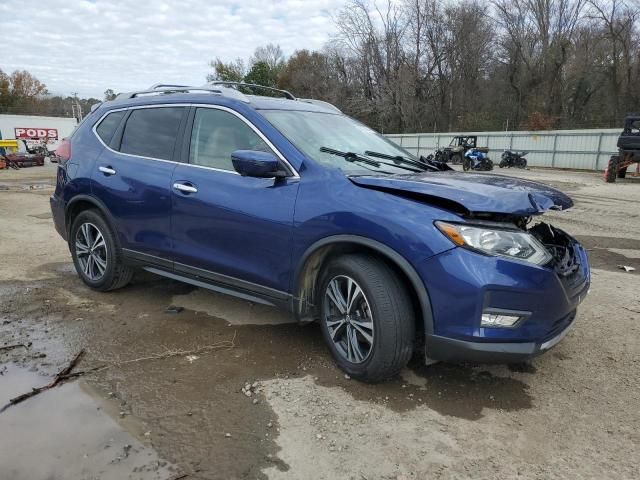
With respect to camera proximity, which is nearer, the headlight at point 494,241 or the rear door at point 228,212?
the headlight at point 494,241

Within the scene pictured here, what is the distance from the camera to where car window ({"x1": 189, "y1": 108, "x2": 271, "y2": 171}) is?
12.3ft

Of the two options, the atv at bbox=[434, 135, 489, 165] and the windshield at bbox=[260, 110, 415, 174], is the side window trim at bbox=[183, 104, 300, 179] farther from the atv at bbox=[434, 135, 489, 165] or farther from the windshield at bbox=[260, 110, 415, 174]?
the atv at bbox=[434, 135, 489, 165]

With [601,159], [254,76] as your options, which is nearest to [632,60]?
[601,159]

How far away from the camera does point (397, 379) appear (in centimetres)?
331

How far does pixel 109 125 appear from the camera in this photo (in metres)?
4.87

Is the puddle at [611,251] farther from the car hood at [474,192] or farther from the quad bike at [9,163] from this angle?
the quad bike at [9,163]

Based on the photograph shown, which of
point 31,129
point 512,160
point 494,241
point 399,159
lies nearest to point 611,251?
point 399,159

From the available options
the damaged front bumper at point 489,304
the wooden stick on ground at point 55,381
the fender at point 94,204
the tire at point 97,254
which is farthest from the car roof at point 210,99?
the wooden stick on ground at point 55,381

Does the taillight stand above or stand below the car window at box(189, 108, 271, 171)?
below

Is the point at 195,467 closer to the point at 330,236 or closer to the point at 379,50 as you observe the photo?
the point at 330,236

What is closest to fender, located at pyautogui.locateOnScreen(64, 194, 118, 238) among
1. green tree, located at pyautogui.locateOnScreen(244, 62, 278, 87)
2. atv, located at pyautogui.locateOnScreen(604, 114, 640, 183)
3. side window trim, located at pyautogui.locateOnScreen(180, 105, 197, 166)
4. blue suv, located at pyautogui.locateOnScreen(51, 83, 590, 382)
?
blue suv, located at pyautogui.locateOnScreen(51, 83, 590, 382)

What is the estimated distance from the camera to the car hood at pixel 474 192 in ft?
9.41

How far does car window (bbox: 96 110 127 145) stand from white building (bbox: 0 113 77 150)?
51081 millimetres

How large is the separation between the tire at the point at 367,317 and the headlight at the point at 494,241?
0.46 m
